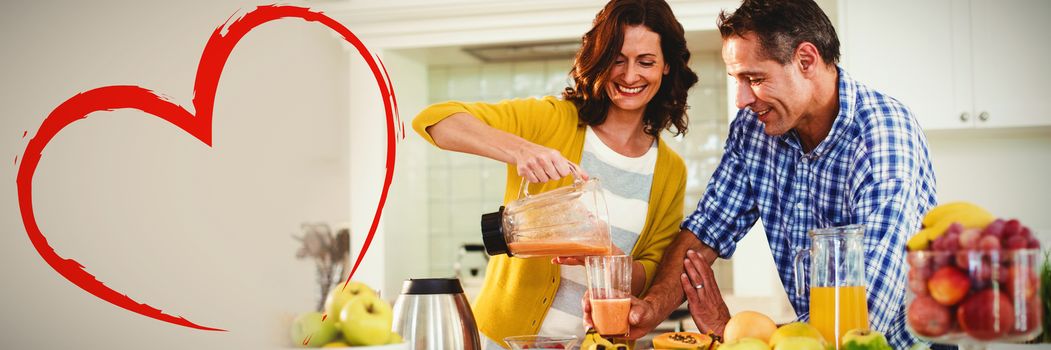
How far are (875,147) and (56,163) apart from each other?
1.38m

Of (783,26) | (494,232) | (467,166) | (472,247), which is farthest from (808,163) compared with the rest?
(467,166)

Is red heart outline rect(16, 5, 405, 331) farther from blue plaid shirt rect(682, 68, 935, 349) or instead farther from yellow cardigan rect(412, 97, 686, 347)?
blue plaid shirt rect(682, 68, 935, 349)

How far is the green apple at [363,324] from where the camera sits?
1.18 metres

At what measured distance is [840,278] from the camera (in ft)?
4.04

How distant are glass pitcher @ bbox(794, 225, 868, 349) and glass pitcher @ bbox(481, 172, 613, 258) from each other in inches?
15.2

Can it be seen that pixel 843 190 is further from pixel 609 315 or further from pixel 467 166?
pixel 467 166

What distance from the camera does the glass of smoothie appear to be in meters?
1.46

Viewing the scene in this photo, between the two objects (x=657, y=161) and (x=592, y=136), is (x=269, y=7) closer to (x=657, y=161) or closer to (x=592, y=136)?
(x=592, y=136)

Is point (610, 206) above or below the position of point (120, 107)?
below

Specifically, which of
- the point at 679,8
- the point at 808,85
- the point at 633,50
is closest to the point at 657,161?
the point at 633,50

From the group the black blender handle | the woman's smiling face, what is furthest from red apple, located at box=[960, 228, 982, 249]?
the black blender handle

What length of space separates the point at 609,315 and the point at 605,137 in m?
0.58

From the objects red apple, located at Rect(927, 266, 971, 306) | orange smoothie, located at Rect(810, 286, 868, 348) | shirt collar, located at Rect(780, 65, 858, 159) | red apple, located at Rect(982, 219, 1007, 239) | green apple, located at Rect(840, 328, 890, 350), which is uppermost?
shirt collar, located at Rect(780, 65, 858, 159)

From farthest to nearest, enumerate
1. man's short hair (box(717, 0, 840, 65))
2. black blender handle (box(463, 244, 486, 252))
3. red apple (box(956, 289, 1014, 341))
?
black blender handle (box(463, 244, 486, 252)) → man's short hair (box(717, 0, 840, 65)) → red apple (box(956, 289, 1014, 341))
